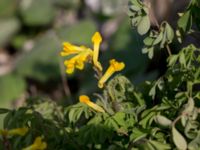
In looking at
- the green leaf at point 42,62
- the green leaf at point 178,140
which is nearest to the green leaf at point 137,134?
the green leaf at point 178,140

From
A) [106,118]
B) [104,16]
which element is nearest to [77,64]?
[106,118]

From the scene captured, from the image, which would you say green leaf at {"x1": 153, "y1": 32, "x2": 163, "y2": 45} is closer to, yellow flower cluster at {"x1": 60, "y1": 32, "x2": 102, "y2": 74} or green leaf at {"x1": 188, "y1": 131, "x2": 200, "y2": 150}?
yellow flower cluster at {"x1": 60, "y1": 32, "x2": 102, "y2": 74}

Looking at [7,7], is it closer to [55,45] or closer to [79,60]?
[55,45]

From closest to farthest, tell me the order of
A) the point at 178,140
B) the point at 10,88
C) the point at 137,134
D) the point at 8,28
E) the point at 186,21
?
1. the point at 178,140
2. the point at 137,134
3. the point at 186,21
4. the point at 10,88
5. the point at 8,28

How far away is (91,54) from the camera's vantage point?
1.46m

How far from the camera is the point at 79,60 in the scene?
1.43 m

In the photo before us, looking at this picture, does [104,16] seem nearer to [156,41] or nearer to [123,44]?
[123,44]

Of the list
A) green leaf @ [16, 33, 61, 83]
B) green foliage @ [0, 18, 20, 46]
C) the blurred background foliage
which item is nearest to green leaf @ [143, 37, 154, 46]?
the blurred background foliage

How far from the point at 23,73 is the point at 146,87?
321 centimetres

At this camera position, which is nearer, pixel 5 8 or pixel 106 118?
pixel 106 118

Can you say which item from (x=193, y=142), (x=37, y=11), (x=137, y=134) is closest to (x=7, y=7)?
(x=37, y=11)

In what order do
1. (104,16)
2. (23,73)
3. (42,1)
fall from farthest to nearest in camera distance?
(42,1), (104,16), (23,73)

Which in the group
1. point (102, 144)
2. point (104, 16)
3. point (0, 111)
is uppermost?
point (104, 16)

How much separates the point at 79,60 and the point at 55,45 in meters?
3.23
